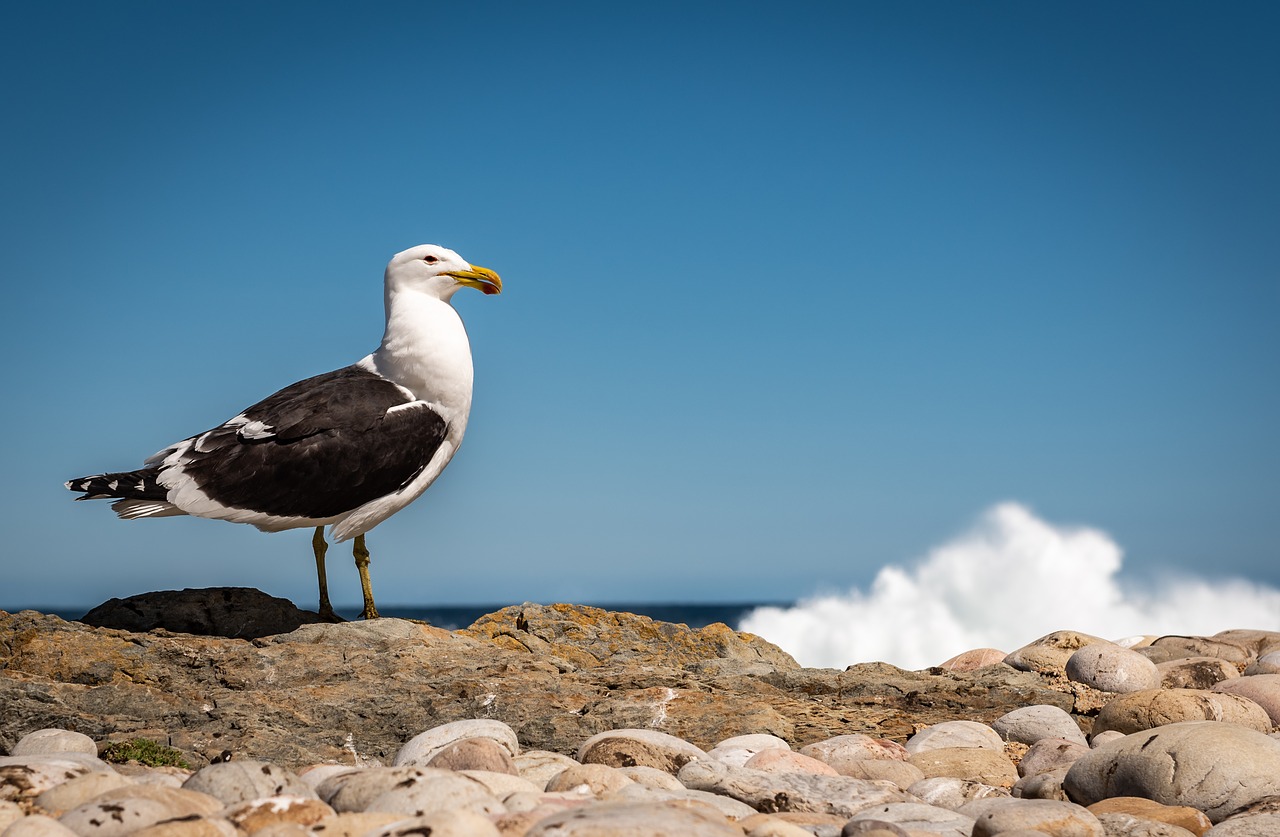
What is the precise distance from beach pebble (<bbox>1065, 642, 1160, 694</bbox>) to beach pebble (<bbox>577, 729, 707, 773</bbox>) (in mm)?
4287

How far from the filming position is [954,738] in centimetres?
725

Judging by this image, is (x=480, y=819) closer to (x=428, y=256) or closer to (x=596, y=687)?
(x=596, y=687)

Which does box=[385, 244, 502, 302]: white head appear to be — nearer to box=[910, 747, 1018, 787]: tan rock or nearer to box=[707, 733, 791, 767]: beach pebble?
box=[707, 733, 791, 767]: beach pebble

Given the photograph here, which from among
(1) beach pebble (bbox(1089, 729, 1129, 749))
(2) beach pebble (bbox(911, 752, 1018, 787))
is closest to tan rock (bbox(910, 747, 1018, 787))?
(2) beach pebble (bbox(911, 752, 1018, 787))

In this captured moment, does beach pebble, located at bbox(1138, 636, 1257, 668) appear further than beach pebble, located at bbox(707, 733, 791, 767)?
Yes


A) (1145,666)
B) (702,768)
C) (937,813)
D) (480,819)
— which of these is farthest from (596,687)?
(1145,666)

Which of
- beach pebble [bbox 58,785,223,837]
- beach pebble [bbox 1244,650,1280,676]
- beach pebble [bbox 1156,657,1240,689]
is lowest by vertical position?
beach pebble [bbox 58,785,223,837]

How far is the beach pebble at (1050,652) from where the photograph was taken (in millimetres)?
9767

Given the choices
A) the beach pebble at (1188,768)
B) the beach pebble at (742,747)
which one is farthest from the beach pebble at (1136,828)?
the beach pebble at (742,747)

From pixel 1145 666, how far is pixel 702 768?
5244mm

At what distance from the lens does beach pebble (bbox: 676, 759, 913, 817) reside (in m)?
5.39

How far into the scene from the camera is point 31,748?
6.35 meters

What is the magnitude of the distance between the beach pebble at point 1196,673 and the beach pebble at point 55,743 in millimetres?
8349

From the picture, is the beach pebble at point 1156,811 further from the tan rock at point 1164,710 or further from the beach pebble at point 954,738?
the tan rock at point 1164,710
